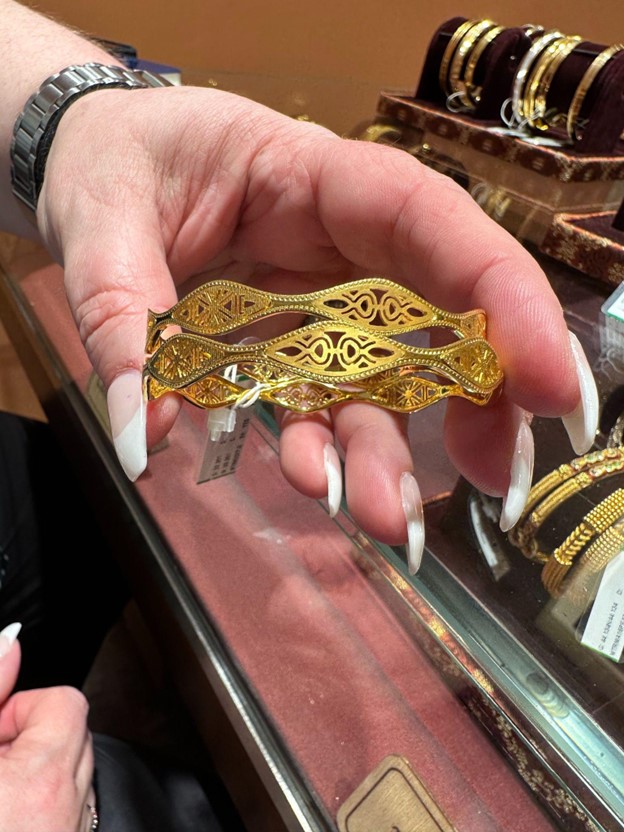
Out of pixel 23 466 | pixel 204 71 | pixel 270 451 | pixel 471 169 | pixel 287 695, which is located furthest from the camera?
pixel 204 71

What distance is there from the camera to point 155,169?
1.65 feet

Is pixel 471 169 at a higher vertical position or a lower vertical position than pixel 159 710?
higher

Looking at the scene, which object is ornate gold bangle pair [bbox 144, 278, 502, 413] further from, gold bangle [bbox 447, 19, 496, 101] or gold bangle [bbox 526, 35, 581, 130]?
gold bangle [bbox 447, 19, 496, 101]

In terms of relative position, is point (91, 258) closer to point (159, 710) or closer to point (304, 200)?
point (304, 200)

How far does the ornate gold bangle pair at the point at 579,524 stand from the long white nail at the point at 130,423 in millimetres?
367

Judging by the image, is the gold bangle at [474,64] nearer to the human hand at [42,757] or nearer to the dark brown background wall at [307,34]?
the dark brown background wall at [307,34]

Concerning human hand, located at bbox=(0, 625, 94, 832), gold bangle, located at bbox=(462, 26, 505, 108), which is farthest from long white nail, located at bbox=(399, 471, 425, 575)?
gold bangle, located at bbox=(462, 26, 505, 108)

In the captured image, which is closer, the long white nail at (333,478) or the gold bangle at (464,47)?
the long white nail at (333,478)

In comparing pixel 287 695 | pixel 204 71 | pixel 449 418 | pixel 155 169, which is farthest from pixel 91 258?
pixel 204 71

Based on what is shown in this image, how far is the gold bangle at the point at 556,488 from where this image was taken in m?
0.60

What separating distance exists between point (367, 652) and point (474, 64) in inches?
50.4

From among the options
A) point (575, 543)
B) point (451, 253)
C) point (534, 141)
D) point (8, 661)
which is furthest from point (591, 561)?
point (534, 141)

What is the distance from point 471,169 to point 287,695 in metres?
1.09

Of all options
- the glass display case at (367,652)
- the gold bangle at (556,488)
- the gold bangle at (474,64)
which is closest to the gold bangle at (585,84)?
the gold bangle at (474,64)
